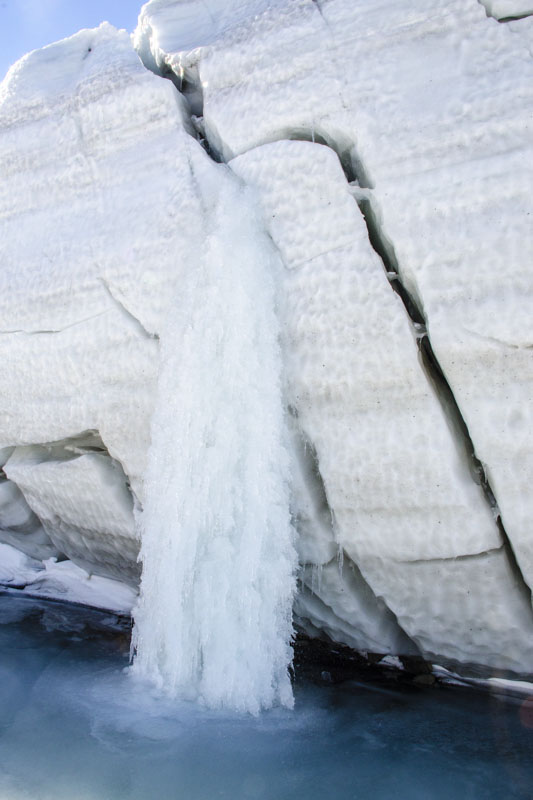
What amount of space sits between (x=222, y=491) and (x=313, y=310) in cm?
52

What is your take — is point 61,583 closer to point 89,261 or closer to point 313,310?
point 89,261

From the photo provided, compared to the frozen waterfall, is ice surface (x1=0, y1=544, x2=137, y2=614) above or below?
below

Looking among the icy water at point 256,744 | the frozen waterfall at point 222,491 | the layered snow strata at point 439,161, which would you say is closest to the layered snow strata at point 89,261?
the frozen waterfall at point 222,491

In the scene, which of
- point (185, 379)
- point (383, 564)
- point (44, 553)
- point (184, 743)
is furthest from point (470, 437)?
point (44, 553)

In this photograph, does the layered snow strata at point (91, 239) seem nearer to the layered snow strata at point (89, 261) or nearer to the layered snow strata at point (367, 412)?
the layered snow strata at point (89, 261)

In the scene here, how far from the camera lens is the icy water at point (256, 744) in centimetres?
134

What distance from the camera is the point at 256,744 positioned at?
1468 millimetres

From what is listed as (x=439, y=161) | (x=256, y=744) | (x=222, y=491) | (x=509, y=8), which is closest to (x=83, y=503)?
(x=222, y=491)

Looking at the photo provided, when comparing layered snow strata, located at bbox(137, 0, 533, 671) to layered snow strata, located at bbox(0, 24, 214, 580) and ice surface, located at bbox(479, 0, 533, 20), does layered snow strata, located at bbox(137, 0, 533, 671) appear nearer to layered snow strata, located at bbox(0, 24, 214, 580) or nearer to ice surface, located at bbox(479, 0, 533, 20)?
ice surface, located at bbox(479, 0, 533, 20)

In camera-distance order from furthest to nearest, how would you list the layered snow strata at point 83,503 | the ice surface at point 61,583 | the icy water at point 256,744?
the ice surface at point 61,583
the layered snow strata at point 83,503
the icy water at point 256,744

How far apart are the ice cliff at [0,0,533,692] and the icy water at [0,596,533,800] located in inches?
6.4

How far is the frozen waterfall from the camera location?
170 cm

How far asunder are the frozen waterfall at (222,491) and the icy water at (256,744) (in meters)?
0.11

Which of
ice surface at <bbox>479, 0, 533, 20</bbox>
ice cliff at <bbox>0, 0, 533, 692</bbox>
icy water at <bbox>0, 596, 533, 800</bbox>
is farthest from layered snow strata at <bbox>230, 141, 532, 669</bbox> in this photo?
ice surface at <bbox>479, 0, 533, 20</bbox>
